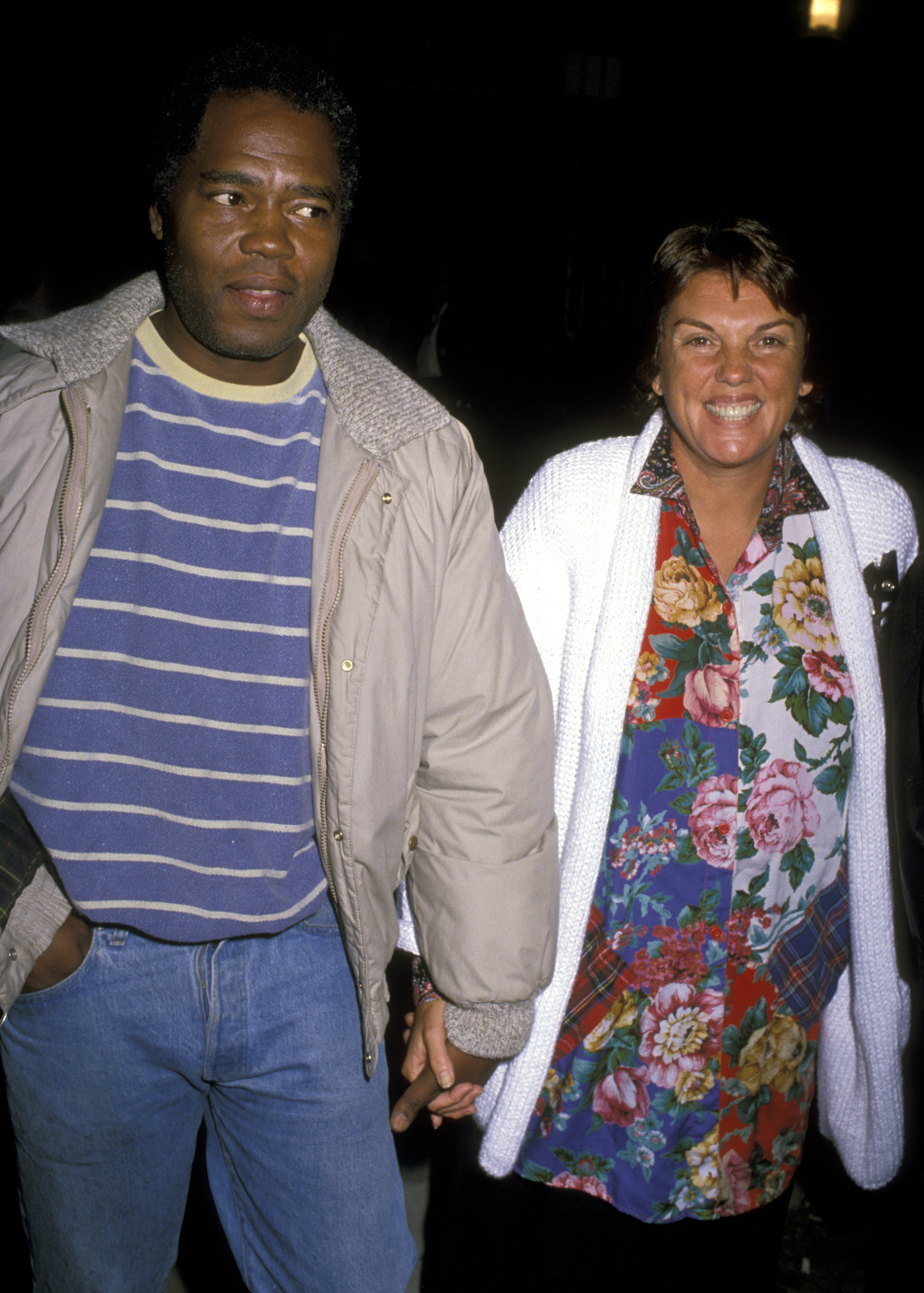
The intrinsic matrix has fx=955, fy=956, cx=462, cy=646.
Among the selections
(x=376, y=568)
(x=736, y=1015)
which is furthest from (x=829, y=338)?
(x=736, y=1015)

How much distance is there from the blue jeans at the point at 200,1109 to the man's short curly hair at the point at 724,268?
1.39 meters

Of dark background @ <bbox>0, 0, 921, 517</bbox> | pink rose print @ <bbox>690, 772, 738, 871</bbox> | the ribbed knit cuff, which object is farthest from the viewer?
dark background @ <bbox>0, 0, 921, 517</bbox>

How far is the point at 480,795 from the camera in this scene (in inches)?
60.6

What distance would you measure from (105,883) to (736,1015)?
1.20 m

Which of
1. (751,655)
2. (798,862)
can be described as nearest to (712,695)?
(751,655)

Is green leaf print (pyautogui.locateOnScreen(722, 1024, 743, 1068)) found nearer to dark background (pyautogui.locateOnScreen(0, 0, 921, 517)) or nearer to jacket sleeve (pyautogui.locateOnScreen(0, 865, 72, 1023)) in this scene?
jacket sleeve (pyautogui.locateOnScreen(0, 865, 72, 1023))

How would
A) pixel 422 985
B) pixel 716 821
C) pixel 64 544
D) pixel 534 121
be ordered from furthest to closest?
pixel 534 121
pixel 716 821
pixel 422 985
pixel 64 544

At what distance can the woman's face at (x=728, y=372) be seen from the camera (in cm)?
190

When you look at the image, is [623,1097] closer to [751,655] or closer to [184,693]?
[751,655]

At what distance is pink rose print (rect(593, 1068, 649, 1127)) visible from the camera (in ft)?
6.04

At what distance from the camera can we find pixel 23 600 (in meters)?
1.35

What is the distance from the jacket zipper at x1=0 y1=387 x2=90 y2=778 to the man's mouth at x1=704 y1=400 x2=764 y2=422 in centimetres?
119

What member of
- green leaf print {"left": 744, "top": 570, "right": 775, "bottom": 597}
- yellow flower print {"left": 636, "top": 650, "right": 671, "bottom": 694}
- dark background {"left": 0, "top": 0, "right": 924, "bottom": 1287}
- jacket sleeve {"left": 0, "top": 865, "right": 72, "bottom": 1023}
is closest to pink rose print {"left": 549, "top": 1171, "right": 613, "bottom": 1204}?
yellow flower print {"left": 636, "top": 650, "right": 671, "bottom": 694}

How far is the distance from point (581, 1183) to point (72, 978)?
3.55 ft
